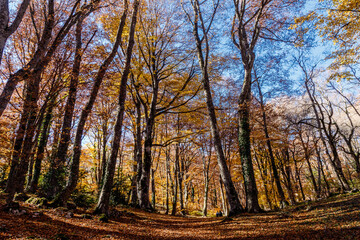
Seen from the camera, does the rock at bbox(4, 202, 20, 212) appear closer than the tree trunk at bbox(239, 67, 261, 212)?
Yes

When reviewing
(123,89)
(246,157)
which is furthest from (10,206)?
(246,157)

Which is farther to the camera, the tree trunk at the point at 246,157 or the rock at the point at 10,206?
the tree trunk at the point at 246,157

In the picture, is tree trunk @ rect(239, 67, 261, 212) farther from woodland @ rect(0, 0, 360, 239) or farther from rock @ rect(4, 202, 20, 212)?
rock @ rect(4, 202, 20, 212)

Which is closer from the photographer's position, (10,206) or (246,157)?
(10,206)

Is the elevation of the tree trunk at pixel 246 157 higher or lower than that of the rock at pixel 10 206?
higher

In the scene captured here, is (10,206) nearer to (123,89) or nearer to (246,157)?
(123,89)

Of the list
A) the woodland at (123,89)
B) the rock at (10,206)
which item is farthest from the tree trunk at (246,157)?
the rock at (10,206)

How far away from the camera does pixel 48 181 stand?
24.0 ft

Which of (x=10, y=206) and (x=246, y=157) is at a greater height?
(x=246, y=157)

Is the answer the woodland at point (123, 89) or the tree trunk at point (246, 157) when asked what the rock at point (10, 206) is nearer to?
the woodland at point (123, 89)

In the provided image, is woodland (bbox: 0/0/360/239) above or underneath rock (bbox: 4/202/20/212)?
above

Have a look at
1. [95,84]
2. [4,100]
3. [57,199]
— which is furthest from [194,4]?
[57,199]

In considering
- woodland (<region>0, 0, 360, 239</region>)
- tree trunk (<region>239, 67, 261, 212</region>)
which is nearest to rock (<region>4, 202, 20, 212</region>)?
woodland (<region>0, 0, 360, 239</region>)

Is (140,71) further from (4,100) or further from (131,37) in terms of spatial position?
(4,100)
